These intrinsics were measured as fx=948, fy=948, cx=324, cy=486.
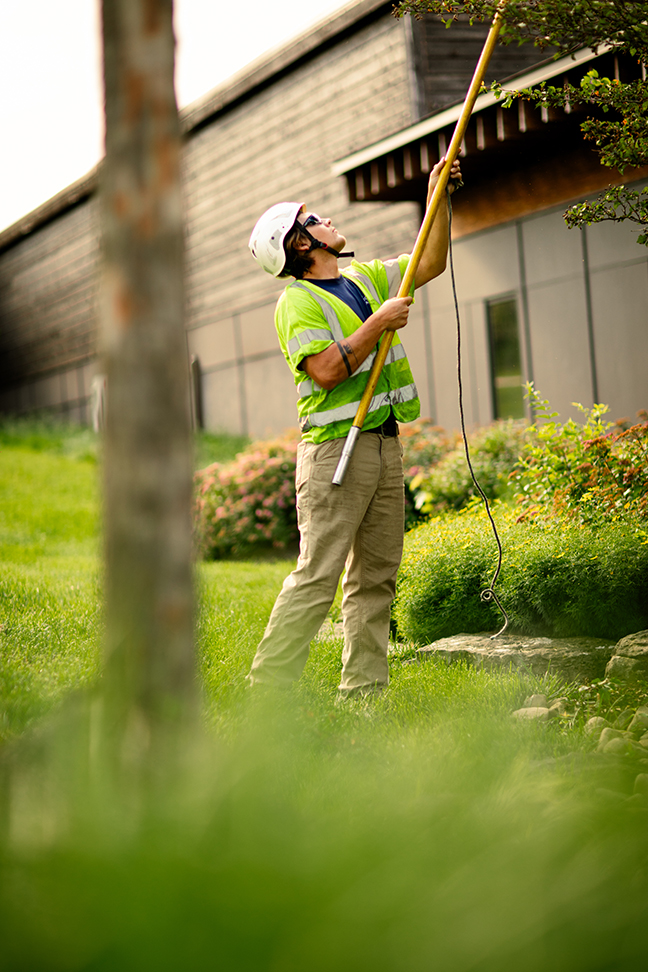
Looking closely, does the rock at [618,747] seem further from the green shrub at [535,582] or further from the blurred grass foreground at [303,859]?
the green shrub at [535,582]

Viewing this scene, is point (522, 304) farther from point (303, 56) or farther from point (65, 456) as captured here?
point (65, 456)

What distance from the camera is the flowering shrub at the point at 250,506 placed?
10.1m

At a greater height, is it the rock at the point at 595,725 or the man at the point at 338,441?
the man at the point at 338,441

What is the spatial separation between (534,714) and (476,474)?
14.8ft

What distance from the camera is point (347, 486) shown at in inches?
156

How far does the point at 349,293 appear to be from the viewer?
4.15 meters

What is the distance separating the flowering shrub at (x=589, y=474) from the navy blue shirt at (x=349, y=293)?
1.86 m

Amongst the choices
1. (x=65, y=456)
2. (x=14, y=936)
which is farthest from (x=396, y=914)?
(x=65, y=456)

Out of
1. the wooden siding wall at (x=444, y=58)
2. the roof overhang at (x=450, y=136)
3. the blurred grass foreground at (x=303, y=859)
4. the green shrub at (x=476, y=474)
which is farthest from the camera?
the wooden siding wall at (x=444, y=58)

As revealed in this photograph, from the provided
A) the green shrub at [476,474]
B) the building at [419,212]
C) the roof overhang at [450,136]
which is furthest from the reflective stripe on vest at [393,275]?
the roof overhang at [450,136]

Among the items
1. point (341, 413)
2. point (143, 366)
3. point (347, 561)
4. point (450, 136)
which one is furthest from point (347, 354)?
point (450, 136)

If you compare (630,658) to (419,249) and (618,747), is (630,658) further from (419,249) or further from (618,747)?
(419,249)

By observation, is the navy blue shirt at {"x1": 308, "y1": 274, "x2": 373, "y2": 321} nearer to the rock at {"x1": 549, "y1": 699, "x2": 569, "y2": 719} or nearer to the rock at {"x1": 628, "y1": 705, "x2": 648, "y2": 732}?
the rock at {"x1": 549, "y1": 699, "x2": 569, "y2": 719}

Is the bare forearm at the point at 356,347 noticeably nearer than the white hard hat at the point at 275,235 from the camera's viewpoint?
Yes
